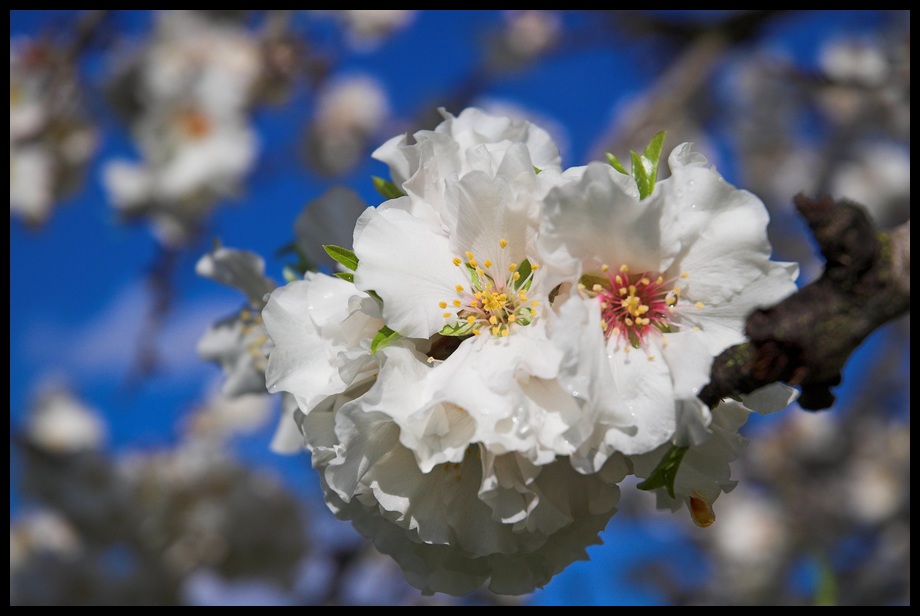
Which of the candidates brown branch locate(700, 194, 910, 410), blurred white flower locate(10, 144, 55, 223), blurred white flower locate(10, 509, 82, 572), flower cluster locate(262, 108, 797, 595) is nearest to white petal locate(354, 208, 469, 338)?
flower cluster locate(262, 108, 797, 595)

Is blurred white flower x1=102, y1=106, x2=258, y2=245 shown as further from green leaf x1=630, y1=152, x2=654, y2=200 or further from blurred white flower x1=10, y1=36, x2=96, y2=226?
green leaf x1=630, y1=152, x2=654, y2=200

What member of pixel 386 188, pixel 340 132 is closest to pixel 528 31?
pixel 340 132

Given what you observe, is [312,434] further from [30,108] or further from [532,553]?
[30,108]

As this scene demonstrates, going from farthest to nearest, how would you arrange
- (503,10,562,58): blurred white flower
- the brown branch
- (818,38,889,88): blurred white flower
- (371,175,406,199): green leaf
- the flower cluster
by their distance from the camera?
1. (503,10,562,58): blurred white flower
2. (818,38,889,88): blurred white flower
3. (371,175,406,199): green leaf
4. the flower cluster
5. the brown branch

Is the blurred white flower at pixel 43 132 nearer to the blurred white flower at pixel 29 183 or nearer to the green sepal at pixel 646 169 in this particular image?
the blurred white flower at pixel 29 183

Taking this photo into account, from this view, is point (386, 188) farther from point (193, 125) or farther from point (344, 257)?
point (193, 125)

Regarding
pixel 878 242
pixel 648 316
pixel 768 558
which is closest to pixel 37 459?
pixel 648 316
